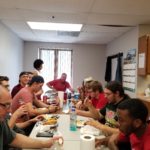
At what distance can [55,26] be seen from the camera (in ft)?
15.9

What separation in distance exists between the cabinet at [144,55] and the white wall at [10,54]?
282 centimetres

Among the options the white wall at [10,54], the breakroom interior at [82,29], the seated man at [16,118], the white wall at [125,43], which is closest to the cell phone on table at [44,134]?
the seated man at [16,118]

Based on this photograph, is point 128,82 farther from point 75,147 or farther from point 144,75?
point 75,147

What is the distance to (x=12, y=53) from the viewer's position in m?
5.66

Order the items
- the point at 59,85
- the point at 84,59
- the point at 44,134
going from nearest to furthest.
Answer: the point at 44,134, the point at 59,85, the point at 84,59

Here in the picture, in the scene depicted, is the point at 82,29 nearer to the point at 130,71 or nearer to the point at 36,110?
the point at 130,71

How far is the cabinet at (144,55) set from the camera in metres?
4.08

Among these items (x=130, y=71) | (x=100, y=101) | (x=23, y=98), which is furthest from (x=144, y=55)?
(x=23, y=98)

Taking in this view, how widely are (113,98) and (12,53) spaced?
3.87m

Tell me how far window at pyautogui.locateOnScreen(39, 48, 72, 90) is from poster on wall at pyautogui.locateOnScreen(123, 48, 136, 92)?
2637mm

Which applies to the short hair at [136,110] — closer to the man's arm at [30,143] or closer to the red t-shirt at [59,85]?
the man's arm at [30,143]

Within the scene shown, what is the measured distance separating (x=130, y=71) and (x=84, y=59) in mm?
2767

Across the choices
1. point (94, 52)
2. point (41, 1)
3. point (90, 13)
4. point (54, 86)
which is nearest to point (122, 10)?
point (90, 13)

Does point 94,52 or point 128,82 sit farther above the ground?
point 94,52
